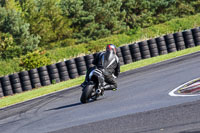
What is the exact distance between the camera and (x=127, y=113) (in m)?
7.70

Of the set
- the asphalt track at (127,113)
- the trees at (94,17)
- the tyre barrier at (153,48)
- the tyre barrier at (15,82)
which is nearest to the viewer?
the asphalt track at (127,113)

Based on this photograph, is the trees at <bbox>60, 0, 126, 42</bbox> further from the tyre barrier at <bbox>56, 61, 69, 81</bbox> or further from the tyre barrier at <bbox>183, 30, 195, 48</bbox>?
the tyre barrier at <bbox>56, 61, 69, 81</bbox>

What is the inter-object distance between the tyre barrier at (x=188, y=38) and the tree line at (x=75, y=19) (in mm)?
22718

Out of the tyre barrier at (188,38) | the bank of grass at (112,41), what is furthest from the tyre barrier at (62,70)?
the bank of grass at (112,41)

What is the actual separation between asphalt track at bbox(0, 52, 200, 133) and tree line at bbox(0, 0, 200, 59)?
2960 centimetres

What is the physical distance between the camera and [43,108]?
455 inches

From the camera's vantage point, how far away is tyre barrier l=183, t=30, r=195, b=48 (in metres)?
20.5

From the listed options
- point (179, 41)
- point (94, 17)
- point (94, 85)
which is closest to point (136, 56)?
point (179, 41)

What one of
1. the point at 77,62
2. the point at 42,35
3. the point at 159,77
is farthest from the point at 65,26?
the point at 159,77

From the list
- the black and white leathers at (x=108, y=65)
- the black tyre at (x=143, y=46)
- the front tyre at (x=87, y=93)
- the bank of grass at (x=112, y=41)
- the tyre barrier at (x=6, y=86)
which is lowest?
the bank of grass at (x=112, y=41)

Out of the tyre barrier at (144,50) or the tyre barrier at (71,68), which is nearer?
the tyre barrier at (71,68)

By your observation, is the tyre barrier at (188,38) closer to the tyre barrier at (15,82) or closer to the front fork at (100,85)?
the tyre barrier at (15,82)

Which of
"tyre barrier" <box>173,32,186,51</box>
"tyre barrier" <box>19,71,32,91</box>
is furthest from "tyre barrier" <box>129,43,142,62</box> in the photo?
"tyre barrier" <box>19,71,32,91</box>

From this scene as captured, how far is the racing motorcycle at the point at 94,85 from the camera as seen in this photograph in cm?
1005
